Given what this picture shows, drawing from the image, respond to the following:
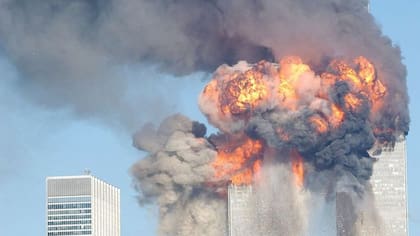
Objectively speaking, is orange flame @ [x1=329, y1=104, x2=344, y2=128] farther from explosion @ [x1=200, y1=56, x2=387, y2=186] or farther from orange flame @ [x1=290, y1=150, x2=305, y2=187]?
orange flame @ [x1=290, y1=150, x2=305, y2=187]

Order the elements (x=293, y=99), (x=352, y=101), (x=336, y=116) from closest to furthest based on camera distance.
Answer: (x=352, y=101) → (x=336, y=116) → (x=293, y=99)

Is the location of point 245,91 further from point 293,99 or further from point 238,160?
point 238,160

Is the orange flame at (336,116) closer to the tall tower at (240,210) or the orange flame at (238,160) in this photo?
the orange flame at (238,160)

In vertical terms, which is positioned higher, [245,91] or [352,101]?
[245,91]

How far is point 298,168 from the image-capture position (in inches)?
6831

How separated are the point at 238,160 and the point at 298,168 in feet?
18.0

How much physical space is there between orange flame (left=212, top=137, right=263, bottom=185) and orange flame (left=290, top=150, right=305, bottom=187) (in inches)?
121

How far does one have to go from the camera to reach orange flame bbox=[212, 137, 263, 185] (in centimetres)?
17171

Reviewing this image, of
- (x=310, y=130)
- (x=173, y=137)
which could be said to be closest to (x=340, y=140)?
(x=310, y=130)

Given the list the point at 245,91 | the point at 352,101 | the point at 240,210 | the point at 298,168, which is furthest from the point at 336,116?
the point at 240,210

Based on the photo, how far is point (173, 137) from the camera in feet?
563

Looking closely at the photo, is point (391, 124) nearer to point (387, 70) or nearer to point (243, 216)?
point (387, 70)

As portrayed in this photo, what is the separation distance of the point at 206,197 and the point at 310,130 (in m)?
16.8

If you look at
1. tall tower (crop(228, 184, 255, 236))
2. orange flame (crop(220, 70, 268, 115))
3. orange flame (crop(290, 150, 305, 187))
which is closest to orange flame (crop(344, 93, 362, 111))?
orange flame (crop(220, 70, 268, 115))
